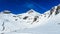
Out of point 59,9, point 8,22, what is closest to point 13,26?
point 8,22

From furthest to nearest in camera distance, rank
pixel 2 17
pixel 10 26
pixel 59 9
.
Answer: pixel 2 17, pixel 10 26, pixel 59 9

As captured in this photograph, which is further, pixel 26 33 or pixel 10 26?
pixel 10 26

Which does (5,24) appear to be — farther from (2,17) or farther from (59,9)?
(59,9)

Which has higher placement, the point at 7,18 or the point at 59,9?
the point at 7,18

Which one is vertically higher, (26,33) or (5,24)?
(5,24)

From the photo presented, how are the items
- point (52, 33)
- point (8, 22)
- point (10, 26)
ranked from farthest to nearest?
point (8, 22)
point (10, 26)
point (52, 33)

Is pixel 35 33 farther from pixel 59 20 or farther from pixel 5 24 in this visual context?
pixel 5 24

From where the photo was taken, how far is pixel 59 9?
2756 centimetres

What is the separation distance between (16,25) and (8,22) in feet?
12.7

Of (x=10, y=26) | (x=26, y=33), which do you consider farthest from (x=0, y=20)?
(x=26, y=33)

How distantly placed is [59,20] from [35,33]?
6.13 m

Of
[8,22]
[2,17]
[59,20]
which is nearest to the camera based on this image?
[59,20]

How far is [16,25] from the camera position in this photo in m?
44.9

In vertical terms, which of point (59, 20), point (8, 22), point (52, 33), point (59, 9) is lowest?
point (52, 33)
